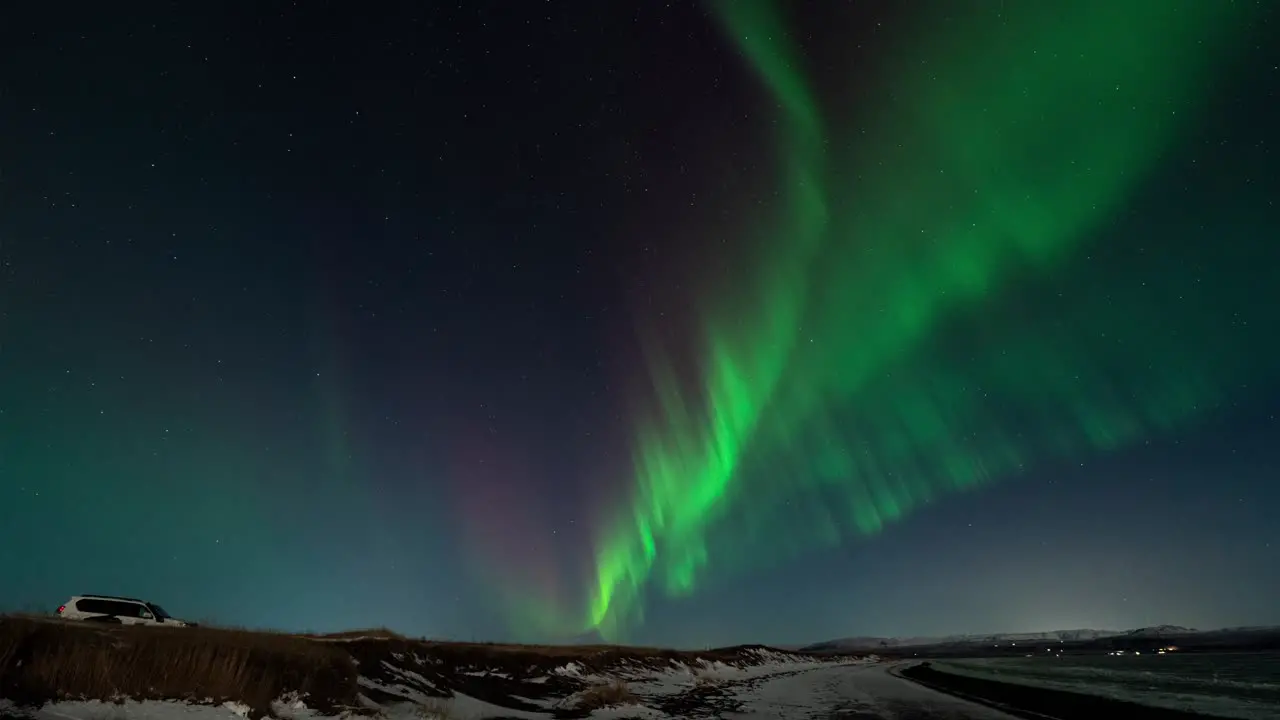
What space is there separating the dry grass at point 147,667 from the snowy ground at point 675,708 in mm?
435

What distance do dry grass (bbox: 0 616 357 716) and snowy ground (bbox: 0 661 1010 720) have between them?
17.1 inches

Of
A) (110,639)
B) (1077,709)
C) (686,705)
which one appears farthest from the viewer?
(1077,709)

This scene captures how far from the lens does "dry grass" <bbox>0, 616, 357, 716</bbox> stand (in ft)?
31.0

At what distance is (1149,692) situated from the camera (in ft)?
123

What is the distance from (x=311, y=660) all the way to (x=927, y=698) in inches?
1183

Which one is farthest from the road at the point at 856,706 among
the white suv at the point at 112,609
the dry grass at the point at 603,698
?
the white suv at the point at 112,609

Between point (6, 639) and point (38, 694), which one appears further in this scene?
point (6, 639)

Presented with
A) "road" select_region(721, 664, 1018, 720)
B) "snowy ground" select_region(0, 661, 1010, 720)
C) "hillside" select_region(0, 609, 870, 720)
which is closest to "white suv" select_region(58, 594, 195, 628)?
"hillside" select_region(0, 609, 870, 720)

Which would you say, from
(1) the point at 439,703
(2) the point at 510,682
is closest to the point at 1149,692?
(2) the point at 510,682

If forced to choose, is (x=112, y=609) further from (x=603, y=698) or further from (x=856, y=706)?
(x=856, y=706)

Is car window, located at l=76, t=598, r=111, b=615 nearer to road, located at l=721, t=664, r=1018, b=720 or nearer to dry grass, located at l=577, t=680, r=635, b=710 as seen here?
dry grass, located at l=577, t=680, r=635, b=710

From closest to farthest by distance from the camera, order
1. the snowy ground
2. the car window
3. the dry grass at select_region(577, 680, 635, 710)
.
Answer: the snowy ground → the dry grass at select_region(577, 680, 635, 710) → the car window

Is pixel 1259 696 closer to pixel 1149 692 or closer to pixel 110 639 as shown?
pixel 1149 692

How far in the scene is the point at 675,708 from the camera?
2381cm
